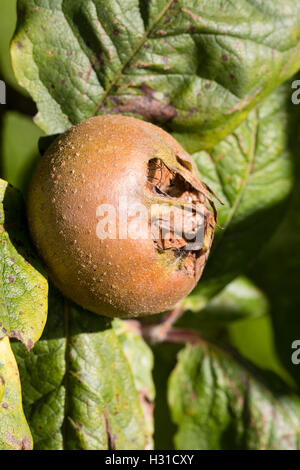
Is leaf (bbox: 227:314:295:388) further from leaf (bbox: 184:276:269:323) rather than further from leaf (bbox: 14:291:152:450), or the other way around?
leaf (bbox: 14:291:152:450)

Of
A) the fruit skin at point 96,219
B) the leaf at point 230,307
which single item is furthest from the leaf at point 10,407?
the leaf at point 230,307

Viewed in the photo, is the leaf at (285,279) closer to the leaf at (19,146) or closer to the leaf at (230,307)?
the leaf at (230,307)

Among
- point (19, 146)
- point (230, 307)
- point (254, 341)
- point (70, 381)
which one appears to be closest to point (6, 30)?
point (19, 146)

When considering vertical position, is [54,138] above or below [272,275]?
above

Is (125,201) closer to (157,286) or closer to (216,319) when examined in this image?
(157,286)
